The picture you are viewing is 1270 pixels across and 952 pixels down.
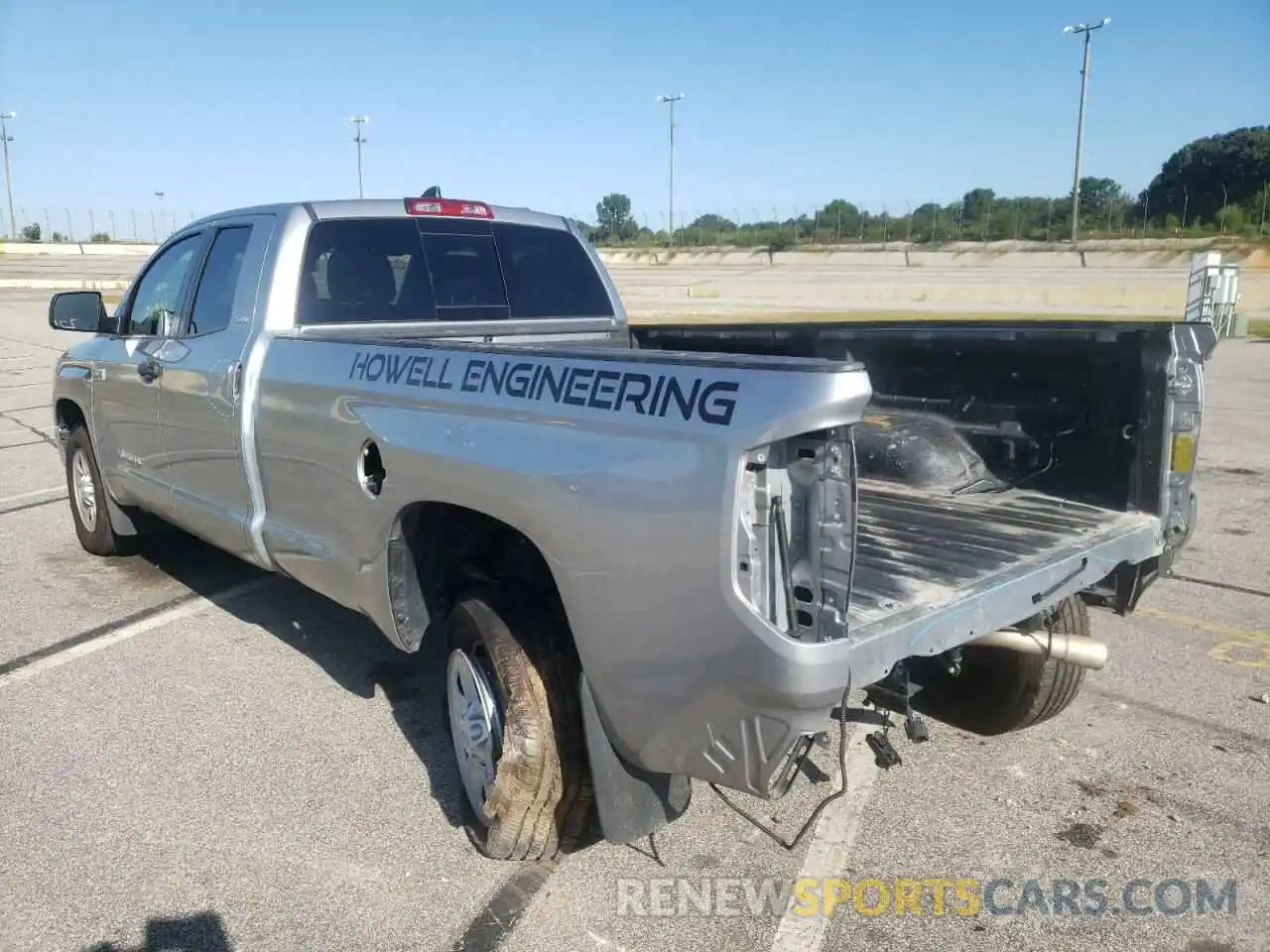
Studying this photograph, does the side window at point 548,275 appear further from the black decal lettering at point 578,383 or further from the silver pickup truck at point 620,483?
the black decal lettering at point 578,383

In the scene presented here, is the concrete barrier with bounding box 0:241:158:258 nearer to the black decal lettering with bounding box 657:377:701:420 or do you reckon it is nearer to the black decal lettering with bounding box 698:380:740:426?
the black decal lettering with bounding box 657:377:701:420

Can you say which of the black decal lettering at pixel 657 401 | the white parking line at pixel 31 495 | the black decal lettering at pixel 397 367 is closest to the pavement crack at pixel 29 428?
the white parking line at pixel 31 495

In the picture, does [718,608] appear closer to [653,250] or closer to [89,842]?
[89,842]

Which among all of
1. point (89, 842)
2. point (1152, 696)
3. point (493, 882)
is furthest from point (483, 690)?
point (1152, 696)

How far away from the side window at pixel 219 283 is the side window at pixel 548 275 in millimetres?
1178

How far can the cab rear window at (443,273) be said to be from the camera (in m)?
4.43

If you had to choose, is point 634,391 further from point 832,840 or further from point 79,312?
point 79,312

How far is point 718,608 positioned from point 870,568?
1.04 meters

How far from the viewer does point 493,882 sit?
316cm

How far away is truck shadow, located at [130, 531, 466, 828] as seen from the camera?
3986mm

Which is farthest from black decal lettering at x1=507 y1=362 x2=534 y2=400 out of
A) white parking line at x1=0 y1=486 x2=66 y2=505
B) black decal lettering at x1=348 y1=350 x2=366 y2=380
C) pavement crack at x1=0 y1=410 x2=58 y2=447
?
pavement crack at x1=0 y1=410 x2=58 y2=447

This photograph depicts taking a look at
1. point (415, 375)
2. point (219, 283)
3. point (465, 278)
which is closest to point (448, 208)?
point (465, 278)

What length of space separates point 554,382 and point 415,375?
68cm

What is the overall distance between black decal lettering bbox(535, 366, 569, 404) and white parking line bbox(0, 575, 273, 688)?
3336mm
